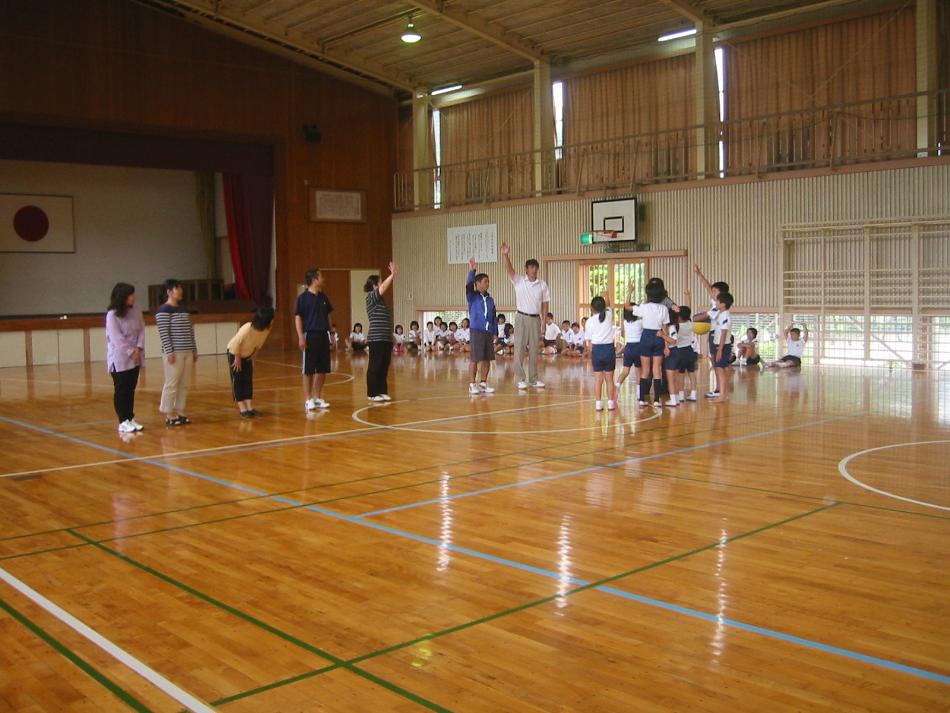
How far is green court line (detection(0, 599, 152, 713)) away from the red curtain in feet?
68.5

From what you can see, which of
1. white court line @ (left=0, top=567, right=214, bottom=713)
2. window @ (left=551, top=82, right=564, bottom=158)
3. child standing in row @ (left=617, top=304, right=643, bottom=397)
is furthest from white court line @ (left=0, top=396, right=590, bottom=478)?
window @ (left=551, top=82, right=564, bottom=158)

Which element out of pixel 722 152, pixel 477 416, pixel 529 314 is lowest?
pixel 477 416

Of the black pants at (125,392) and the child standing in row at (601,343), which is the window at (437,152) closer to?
the child standing in row at (601,343)

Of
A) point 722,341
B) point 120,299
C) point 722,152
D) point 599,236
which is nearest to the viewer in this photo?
point 120,299

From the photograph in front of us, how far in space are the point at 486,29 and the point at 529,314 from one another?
403 inches

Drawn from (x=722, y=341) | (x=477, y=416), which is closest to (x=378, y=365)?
(x=477, y=416)

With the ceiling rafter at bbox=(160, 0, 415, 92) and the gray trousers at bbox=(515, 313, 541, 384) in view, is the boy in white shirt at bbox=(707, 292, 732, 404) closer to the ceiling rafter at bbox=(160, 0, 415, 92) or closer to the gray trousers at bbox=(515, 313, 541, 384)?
the gray trousers at bbox=(515, 313, 541, 384)

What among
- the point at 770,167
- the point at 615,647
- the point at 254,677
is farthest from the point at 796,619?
the point at 770,167

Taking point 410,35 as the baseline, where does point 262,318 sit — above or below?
below

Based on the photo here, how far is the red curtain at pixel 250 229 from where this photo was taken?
2419cm

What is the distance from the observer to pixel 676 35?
1955 cm

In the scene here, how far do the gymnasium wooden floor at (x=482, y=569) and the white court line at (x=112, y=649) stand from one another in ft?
0.04

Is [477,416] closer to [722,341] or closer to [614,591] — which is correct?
[722,341]

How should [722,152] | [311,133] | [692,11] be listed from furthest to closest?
[311,133], [722,152], [692,11]
